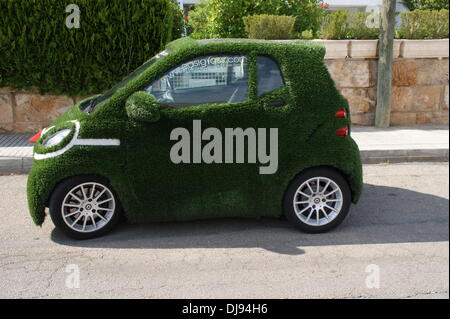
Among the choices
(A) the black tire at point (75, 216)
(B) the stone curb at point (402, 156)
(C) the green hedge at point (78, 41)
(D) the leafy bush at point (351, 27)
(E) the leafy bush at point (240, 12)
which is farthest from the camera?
(E) the leafy bush at point (240, 12)

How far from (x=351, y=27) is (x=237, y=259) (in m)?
7.30

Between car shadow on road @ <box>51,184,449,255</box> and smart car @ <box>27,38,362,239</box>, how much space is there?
0.18 metres

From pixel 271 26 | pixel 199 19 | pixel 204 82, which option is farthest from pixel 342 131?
pixel 199 19

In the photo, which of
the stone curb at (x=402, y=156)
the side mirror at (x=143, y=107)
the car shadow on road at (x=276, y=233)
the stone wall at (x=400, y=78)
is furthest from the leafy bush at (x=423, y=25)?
the side mirror at (x=143, y=107)

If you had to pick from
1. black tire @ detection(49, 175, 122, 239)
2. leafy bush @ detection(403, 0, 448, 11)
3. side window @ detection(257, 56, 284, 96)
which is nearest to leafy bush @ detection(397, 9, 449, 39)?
side window @ detection(257, 56, 284, 96)

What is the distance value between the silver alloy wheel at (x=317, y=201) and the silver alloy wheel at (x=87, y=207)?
182 centimetres

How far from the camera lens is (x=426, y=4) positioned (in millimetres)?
21953

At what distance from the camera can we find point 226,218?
5.50 m

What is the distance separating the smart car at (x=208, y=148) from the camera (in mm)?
4691

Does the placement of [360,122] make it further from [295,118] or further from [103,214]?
[103,214]

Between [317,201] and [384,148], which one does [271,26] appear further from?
[317,201]

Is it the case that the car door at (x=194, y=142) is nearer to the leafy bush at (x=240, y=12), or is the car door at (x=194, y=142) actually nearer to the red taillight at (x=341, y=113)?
the red taillight at (x=341, y=113)

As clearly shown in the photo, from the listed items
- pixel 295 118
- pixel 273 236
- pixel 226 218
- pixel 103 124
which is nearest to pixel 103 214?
pixel 103 124

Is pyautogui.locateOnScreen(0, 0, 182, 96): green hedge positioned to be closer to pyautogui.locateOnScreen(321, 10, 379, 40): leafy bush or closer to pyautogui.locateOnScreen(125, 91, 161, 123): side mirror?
pyautogui.locateOnScreen(321, 10, 379, 40): leafy bush
